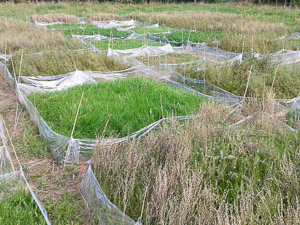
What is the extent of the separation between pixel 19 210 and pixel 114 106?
1902 mm

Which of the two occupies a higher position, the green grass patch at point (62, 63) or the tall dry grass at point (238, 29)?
the tall dry grass at point (238, 29)

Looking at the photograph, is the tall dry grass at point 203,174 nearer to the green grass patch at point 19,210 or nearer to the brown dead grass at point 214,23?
the green grass patch at point 19,210

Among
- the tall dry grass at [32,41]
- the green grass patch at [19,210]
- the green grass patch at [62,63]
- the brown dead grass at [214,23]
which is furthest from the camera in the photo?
the brown dead grass at [214,23]

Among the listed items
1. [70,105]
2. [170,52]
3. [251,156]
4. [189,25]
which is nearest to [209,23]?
[189,25]

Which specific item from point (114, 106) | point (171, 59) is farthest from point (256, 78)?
point (171, 59)

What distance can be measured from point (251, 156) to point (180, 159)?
640 mm

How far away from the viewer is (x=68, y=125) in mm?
3498

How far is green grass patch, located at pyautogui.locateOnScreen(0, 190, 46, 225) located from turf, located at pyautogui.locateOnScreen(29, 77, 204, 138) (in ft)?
3.13

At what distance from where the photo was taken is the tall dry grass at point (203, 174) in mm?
1864

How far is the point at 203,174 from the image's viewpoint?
2344mm

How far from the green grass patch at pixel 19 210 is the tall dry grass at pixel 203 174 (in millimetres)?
536

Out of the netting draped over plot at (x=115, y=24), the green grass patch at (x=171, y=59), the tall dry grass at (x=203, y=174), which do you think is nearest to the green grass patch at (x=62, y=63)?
the green grass patch at (x=171, y=59)

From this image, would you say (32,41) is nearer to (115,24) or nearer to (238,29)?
(238,29)

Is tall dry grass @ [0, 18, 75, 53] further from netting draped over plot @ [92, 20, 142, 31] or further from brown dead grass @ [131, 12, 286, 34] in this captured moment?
netting draped over plot @ [92, 20, 142, 31]
